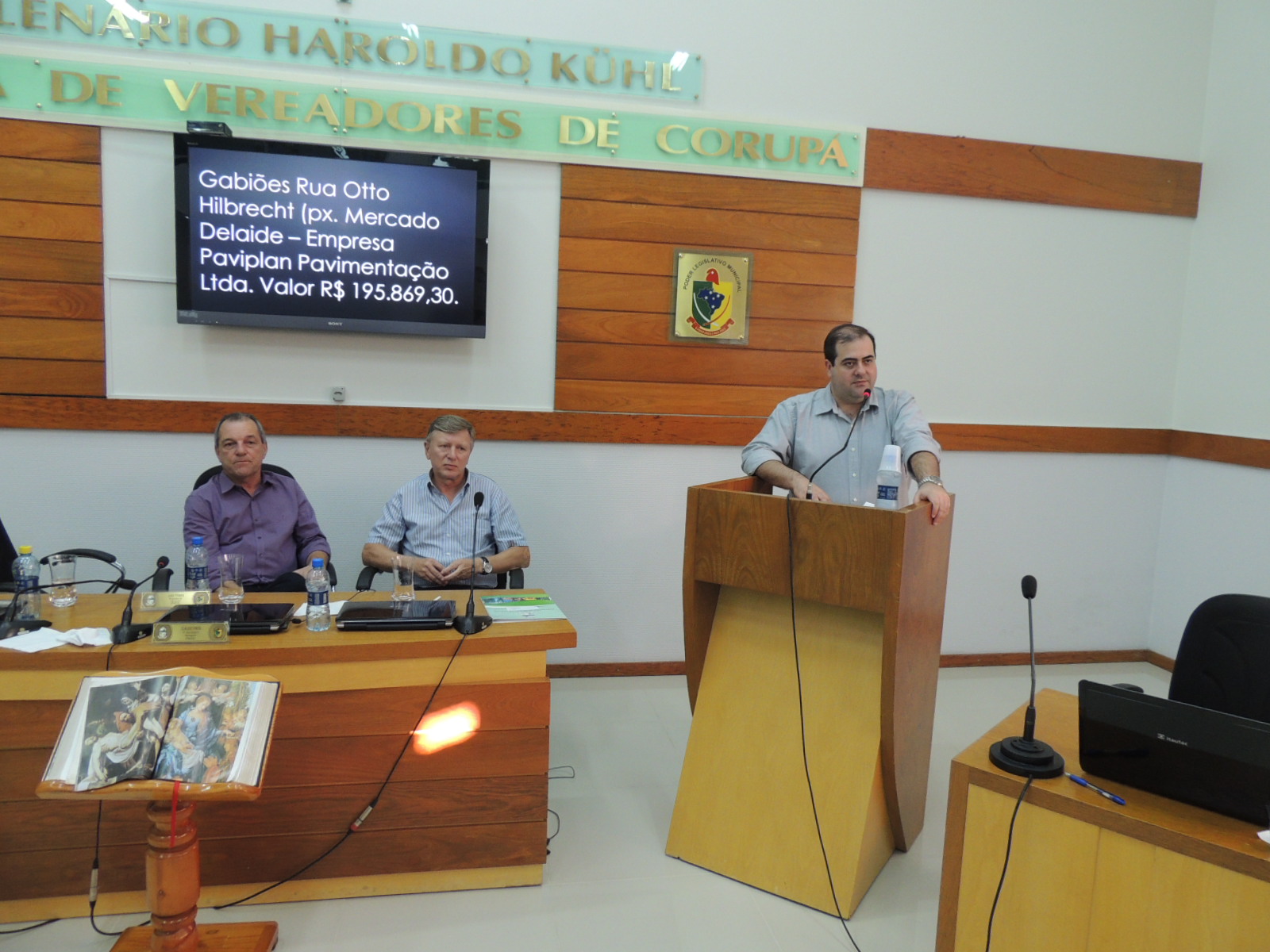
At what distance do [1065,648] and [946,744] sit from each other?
143cm

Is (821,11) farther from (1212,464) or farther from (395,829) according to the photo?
(395,829)

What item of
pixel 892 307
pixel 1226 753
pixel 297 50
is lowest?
pixel 1226 753

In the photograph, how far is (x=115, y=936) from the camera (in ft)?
6.61

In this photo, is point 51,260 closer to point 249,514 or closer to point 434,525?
point 249,514

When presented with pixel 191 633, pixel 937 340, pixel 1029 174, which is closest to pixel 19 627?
pixel 191 633

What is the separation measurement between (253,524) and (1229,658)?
2.99 m

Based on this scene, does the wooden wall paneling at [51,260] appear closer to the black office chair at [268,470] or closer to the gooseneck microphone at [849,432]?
the black office chair at [268,470]

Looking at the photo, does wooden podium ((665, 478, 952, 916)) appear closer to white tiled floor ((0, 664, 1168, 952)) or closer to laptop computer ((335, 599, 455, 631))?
white tiled floor ((0, 664, 1168, 952))

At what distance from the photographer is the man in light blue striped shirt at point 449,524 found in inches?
121

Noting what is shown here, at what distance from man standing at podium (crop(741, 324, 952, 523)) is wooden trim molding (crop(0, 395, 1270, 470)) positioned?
110 cm

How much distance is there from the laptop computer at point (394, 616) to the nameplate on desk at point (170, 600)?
1.17 ft

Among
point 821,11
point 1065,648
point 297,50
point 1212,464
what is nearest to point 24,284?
point 297,50

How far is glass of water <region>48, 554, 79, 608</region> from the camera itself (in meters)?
2.33

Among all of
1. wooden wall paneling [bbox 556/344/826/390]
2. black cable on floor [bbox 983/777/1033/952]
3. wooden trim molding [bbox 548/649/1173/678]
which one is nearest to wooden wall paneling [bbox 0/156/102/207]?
wooden wall paneling [bbox 556/344/826/390]
